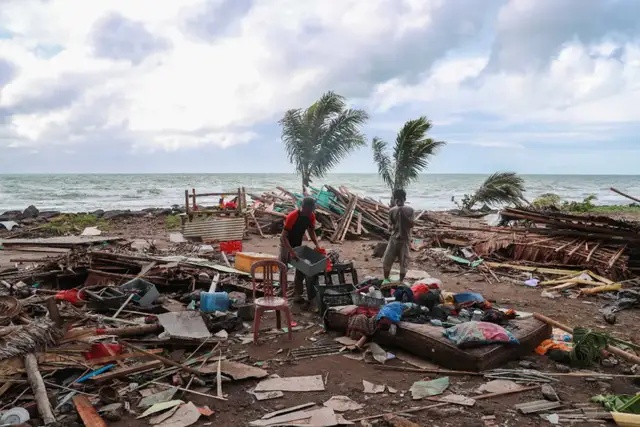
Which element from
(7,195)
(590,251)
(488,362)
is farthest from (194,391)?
(7,195)

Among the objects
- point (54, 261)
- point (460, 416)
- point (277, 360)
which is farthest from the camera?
point (54, 261)

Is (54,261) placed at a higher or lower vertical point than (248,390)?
higher

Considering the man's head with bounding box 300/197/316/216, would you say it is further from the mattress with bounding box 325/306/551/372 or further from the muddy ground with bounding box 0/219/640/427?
the mattress with bounding box 325/306/551/372

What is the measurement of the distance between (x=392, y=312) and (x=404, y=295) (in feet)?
3.31

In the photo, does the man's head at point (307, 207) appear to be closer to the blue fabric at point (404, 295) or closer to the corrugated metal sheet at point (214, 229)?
the blue fabric at point (404, 295)

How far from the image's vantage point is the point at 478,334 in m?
4.97

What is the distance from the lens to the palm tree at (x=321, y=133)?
693 inches

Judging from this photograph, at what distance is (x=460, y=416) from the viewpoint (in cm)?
403

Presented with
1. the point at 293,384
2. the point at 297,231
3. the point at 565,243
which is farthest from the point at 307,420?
the point at 565,243

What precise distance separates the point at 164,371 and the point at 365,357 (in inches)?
85.5

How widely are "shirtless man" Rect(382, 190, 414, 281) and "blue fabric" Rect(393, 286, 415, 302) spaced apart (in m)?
1.77

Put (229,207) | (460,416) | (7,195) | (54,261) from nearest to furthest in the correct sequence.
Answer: (460,416)
(54,261)
(229,207)
(7,195)

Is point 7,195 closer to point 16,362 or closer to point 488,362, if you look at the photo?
point 16,362

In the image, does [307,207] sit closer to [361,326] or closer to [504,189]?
[361,326]
